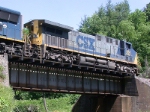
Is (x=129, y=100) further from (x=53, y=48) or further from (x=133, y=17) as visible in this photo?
(x=133, y=17)

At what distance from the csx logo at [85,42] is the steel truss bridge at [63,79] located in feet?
9.28

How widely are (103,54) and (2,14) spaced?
1206 cm

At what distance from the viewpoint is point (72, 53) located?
25703 mm

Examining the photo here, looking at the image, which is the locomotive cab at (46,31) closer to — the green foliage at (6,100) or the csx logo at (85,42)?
the csx logo at (85,42)

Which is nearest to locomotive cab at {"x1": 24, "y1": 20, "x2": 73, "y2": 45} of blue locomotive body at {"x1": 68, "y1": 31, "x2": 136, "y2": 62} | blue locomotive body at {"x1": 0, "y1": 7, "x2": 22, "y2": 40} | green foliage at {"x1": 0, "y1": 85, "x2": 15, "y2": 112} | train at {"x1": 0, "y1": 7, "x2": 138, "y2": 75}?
→ train at {"x1": 0, "y1": 7, "x2": 138, "y2": 75}

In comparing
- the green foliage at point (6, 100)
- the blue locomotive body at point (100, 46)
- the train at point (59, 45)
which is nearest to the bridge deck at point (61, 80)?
the train at point (59, 45)

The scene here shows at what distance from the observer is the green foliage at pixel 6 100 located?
15.6 meters

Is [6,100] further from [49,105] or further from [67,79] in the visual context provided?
[49,105]

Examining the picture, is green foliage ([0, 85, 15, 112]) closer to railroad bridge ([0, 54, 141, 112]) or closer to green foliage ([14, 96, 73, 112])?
railroad bridge ([0, 54, 141, 112])

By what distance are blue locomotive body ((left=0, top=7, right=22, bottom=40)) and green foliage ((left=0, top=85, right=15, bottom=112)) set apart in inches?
233

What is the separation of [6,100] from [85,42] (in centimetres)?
1392

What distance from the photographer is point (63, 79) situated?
Answer: 24.0 meters

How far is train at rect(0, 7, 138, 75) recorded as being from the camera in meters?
21.8

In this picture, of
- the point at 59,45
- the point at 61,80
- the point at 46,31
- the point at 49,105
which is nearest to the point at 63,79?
the point at 61,80
